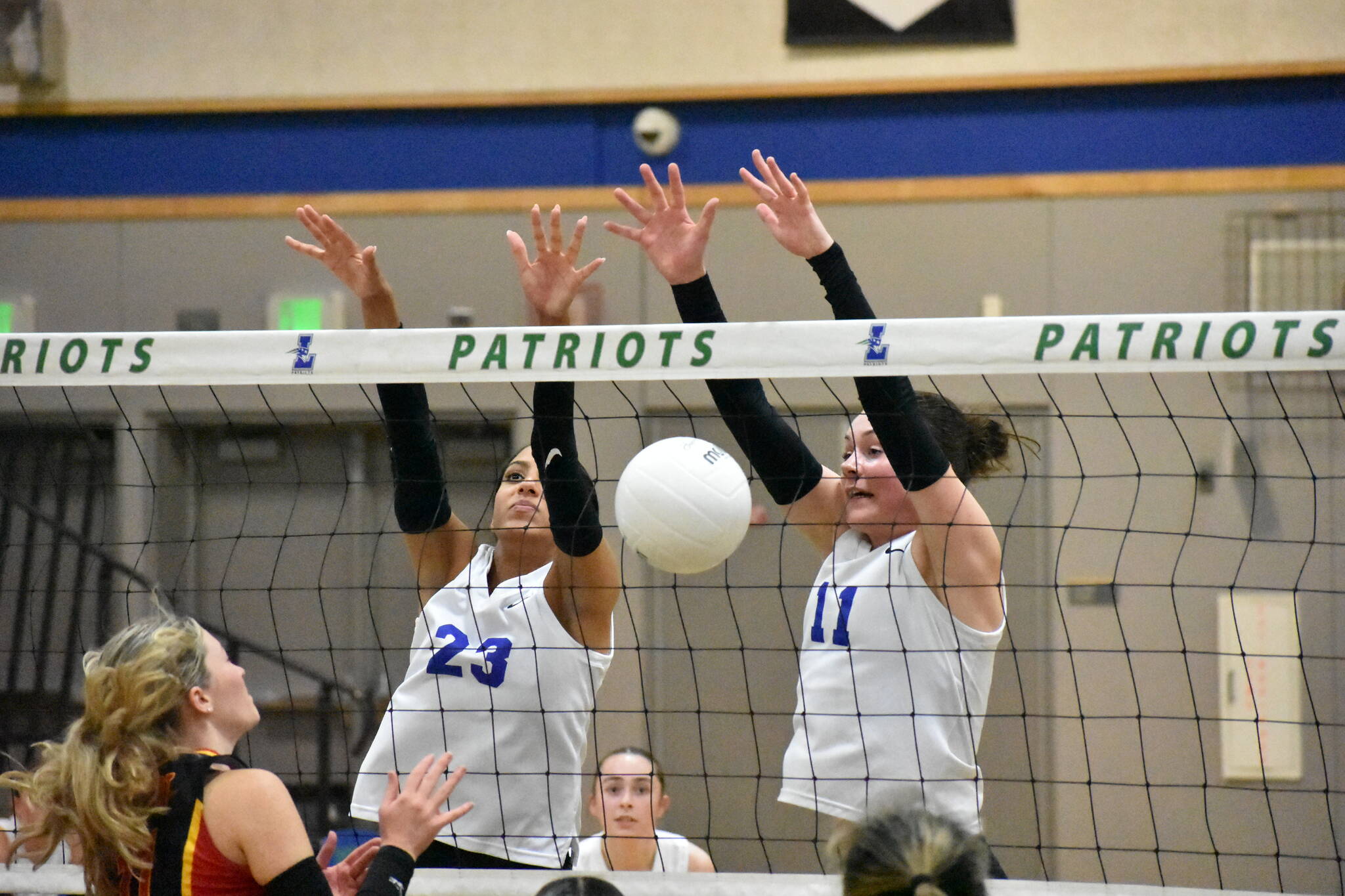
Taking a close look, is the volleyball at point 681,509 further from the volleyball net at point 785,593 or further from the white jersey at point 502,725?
the volleyball net at point 785,593

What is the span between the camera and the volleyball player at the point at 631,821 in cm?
423

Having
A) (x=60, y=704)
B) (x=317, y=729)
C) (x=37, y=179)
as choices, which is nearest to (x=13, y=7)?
(x=37, y=179)

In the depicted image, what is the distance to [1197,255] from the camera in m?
5.89

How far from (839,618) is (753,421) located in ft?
1.61

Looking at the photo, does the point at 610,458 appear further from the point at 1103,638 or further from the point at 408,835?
the point at 408,835

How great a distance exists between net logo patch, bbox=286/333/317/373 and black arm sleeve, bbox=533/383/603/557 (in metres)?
0.51

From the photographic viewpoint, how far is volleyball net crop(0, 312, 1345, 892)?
18.8 feet

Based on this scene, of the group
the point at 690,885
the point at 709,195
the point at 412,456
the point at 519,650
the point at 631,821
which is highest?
the point at 709,195

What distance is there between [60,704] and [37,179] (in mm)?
2646

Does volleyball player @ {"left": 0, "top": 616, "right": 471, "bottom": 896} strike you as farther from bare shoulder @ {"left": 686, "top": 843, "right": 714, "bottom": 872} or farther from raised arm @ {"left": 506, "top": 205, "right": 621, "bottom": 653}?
bare shoulder @ {"left": 686, "top": 843, "right": 714, "bottom": 872}

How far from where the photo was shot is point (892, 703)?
284cm

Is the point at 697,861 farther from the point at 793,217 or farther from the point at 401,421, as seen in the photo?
the point at 793,217

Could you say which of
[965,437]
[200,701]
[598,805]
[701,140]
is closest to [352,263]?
[200,701]

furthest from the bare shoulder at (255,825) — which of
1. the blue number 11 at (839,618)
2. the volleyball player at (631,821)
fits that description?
the volleyball player at (631,821)
